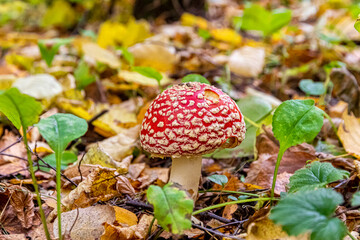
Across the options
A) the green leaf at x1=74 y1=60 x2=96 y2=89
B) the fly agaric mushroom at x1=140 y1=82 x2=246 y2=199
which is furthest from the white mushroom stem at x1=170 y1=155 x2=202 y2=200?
the green leaf at x1=74 y1=60 x2=96 y2=89

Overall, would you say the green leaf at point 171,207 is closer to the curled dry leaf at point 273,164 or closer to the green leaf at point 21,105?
the green leaf at point 21,105

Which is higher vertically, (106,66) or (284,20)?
(284,20)

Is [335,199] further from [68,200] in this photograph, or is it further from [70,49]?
[70,49]

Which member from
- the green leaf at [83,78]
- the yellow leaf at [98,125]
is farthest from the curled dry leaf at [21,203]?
the green leaf at [83,78]

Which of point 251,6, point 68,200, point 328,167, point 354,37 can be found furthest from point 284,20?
point 68,200

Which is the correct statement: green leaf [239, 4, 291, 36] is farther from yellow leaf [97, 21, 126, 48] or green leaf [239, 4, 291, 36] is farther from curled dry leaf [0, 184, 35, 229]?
curled dry leaf [0, 184, 35, 229]

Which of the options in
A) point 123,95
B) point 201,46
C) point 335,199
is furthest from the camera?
point 201,46
